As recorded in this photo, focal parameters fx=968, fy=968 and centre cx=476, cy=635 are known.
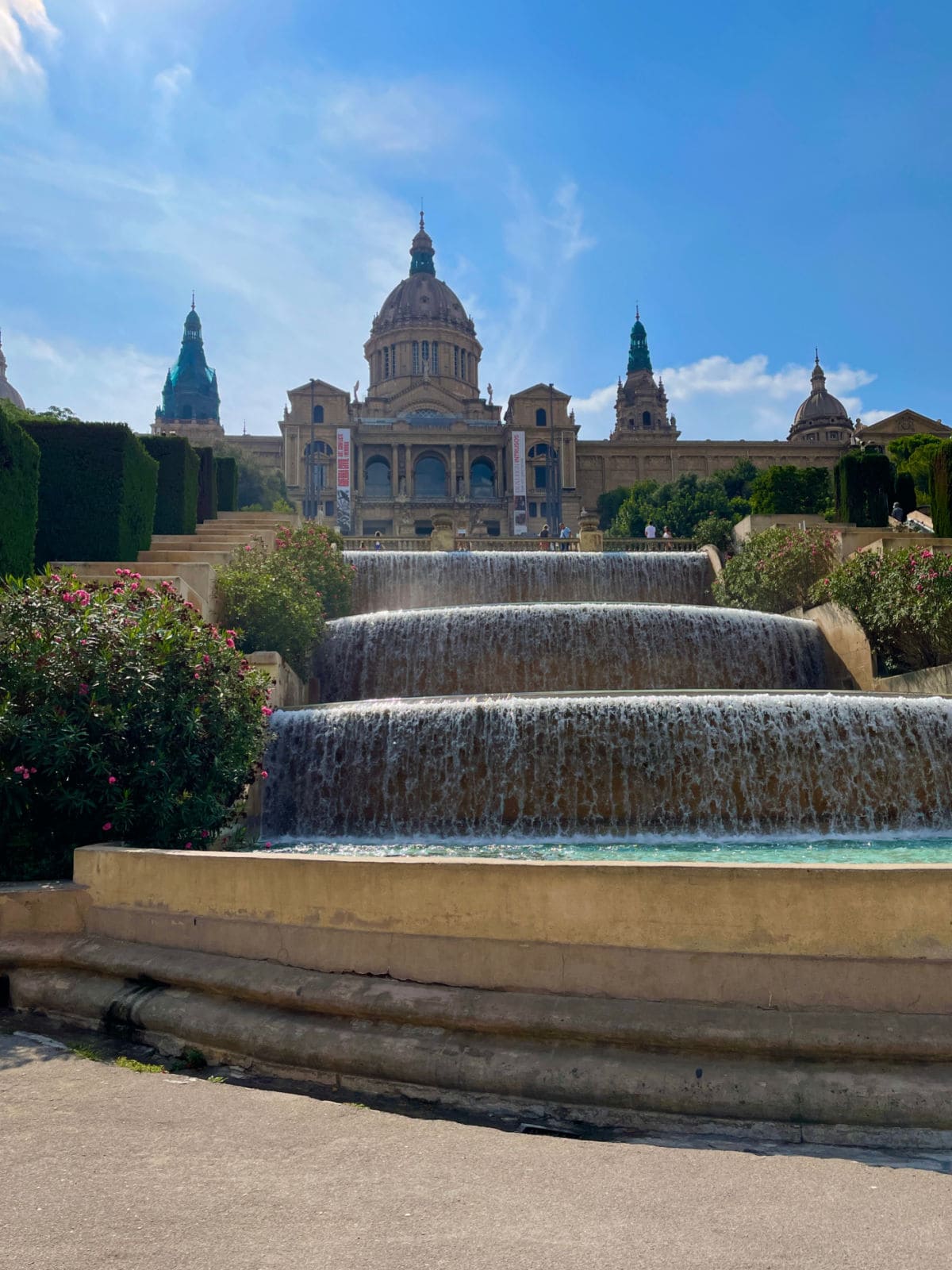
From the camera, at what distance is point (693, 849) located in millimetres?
9844

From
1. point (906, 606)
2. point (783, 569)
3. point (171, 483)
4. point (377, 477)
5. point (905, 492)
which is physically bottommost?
point (906, 606)

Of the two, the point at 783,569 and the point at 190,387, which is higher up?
the point at 190,387

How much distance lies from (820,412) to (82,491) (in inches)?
3889

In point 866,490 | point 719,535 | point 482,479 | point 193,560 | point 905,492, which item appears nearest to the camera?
point 193,560

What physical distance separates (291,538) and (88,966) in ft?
55.5

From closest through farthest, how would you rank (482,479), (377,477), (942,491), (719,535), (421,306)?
(942,491) < (719,535) < (377,477) < (482,479) < (421,306)

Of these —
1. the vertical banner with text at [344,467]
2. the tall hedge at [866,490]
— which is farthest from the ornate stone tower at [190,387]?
the tall hedge at [866,490]

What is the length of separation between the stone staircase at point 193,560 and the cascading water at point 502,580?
9.71ft

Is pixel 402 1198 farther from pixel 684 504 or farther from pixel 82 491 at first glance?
pixel 684 504

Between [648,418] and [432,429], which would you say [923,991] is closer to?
[432,429]

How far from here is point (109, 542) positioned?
64.4ft

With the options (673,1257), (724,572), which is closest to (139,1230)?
(673,1257)

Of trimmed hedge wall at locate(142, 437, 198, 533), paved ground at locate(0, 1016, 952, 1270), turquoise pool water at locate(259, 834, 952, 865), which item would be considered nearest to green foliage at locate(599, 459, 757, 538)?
trimmed hedge wall at locate(142, 437, 198, 533)

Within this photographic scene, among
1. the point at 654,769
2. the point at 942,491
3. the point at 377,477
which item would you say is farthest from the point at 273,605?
the point at 377,477
